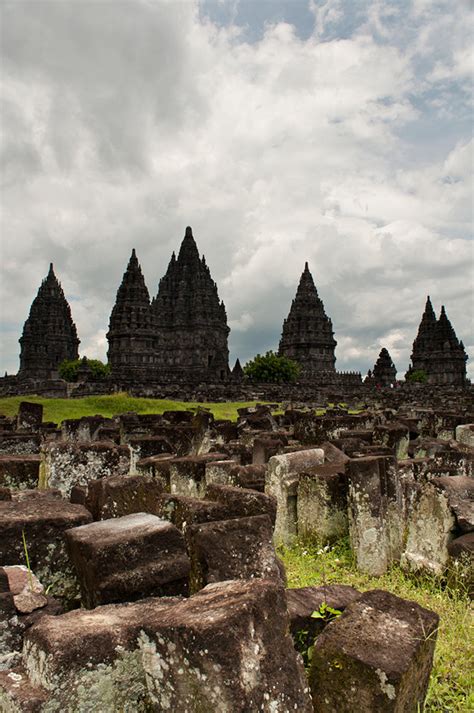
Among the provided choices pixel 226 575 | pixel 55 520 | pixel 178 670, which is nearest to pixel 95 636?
pixel 178 670

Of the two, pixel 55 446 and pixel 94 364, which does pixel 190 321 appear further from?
pixel 55 446

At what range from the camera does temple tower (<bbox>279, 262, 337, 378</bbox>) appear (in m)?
79.5

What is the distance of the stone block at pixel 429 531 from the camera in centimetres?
462

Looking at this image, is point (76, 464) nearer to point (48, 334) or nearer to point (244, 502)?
Answer: point (244, 502)

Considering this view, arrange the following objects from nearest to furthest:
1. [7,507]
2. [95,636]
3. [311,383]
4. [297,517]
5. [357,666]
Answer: [95,636]
[357,666]
[7,507]
[297,517]
[311,383]

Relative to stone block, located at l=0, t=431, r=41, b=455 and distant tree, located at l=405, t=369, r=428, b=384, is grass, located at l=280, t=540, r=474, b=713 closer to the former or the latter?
stone block, located at l=0, t=431, r=41, b=455

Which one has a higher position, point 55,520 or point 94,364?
point 94,364

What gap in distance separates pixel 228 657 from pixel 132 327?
6286 centimetres

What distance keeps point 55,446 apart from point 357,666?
458 centimetres

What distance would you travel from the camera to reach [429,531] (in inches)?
188

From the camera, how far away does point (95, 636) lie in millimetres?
2230

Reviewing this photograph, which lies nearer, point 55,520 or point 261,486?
point 55,520

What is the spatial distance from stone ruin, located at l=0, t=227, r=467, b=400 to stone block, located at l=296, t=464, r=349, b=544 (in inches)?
2128

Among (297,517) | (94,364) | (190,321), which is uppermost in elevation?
(190,321)
